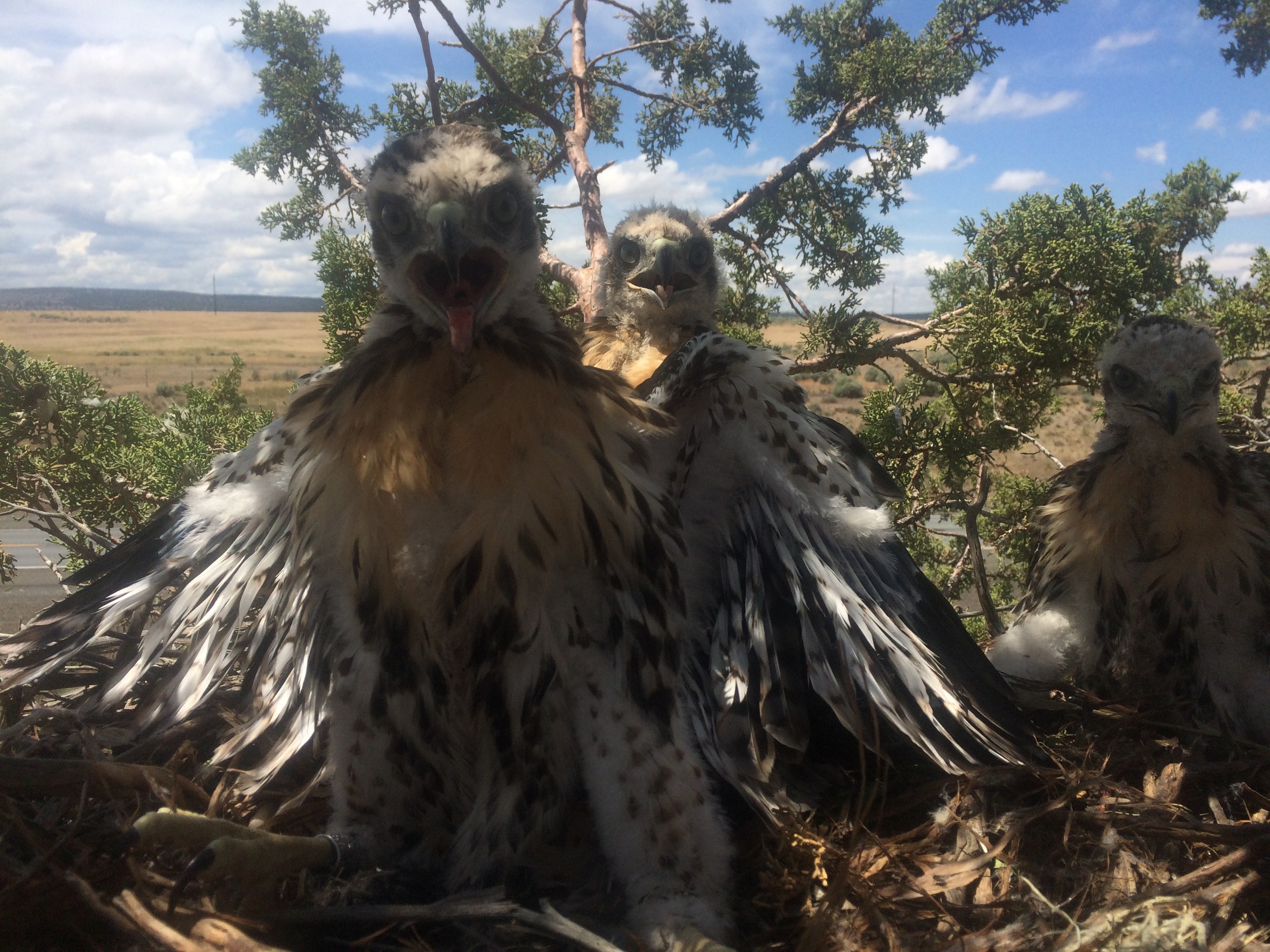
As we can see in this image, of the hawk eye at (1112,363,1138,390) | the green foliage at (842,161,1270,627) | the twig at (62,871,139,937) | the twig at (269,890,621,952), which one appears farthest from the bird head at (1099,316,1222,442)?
the twig at (62,871,139,937)

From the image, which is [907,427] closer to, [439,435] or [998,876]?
[998,876]

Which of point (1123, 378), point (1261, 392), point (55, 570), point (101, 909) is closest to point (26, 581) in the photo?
point (55, 570)

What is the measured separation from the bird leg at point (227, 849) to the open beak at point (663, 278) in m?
2.57

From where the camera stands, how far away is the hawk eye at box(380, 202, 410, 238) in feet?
6.22

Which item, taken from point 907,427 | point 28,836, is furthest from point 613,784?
point 907,427

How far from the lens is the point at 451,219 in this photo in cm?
178

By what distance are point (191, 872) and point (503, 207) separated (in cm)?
172

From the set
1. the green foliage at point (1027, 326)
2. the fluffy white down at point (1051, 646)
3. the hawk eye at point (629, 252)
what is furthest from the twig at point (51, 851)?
the green foliage at point (1027, 326)

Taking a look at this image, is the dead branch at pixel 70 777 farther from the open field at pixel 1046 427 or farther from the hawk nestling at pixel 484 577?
the open field at pixel 1046 427

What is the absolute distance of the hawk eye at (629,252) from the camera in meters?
3.75

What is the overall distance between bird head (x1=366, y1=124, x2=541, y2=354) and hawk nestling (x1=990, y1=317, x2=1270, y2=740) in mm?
2666

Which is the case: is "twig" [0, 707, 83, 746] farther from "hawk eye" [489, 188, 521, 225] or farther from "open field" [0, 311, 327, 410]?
"hawk eye" [489, 188, 521, 225]

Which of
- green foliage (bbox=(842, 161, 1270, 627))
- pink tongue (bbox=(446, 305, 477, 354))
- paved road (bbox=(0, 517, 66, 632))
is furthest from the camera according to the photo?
paved road (bbox=(0, 517, 66, 632))

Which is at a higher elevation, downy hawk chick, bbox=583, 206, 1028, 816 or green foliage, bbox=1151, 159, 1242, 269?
green foliage, bbox=1151, 159, 1242, 269
